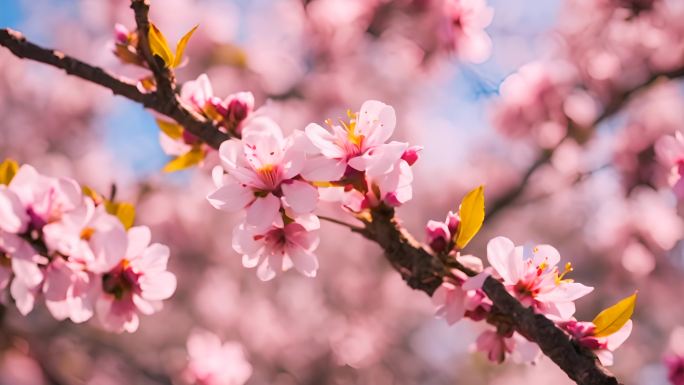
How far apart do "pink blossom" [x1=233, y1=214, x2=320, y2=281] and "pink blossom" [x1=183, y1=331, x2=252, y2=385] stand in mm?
1200

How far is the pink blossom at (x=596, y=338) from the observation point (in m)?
1.08

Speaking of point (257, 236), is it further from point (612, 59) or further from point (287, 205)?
point (612, 59)

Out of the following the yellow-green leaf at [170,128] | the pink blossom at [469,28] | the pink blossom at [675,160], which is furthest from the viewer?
the pink blossom at [469,28]

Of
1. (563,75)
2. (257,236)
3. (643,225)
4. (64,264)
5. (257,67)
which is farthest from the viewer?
(257,67)

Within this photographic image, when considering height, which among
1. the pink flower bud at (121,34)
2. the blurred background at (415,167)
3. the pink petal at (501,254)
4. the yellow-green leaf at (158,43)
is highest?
the yellow-green leaf at (158,43)

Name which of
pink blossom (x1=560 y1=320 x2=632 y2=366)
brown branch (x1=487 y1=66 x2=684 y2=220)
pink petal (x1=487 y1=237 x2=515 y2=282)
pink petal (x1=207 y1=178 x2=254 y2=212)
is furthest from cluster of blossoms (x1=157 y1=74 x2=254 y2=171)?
brown branch (x1=487 y1=66 x2=684 y2=220)

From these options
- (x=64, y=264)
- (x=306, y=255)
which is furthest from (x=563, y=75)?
(x=64, y=264)

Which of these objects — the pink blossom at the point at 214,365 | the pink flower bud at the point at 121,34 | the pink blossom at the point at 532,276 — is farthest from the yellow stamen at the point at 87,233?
the pink blossom at the point at 214,365

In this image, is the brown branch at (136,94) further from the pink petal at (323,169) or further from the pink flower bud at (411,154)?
the pink flower bud at (411,154)

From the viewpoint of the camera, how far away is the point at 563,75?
3.21 meters

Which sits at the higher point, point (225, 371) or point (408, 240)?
point (408, 240)

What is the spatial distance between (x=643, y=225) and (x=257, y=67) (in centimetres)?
277

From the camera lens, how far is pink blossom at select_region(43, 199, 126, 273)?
3.54ft

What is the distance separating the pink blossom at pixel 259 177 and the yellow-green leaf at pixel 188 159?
33 centimetres
